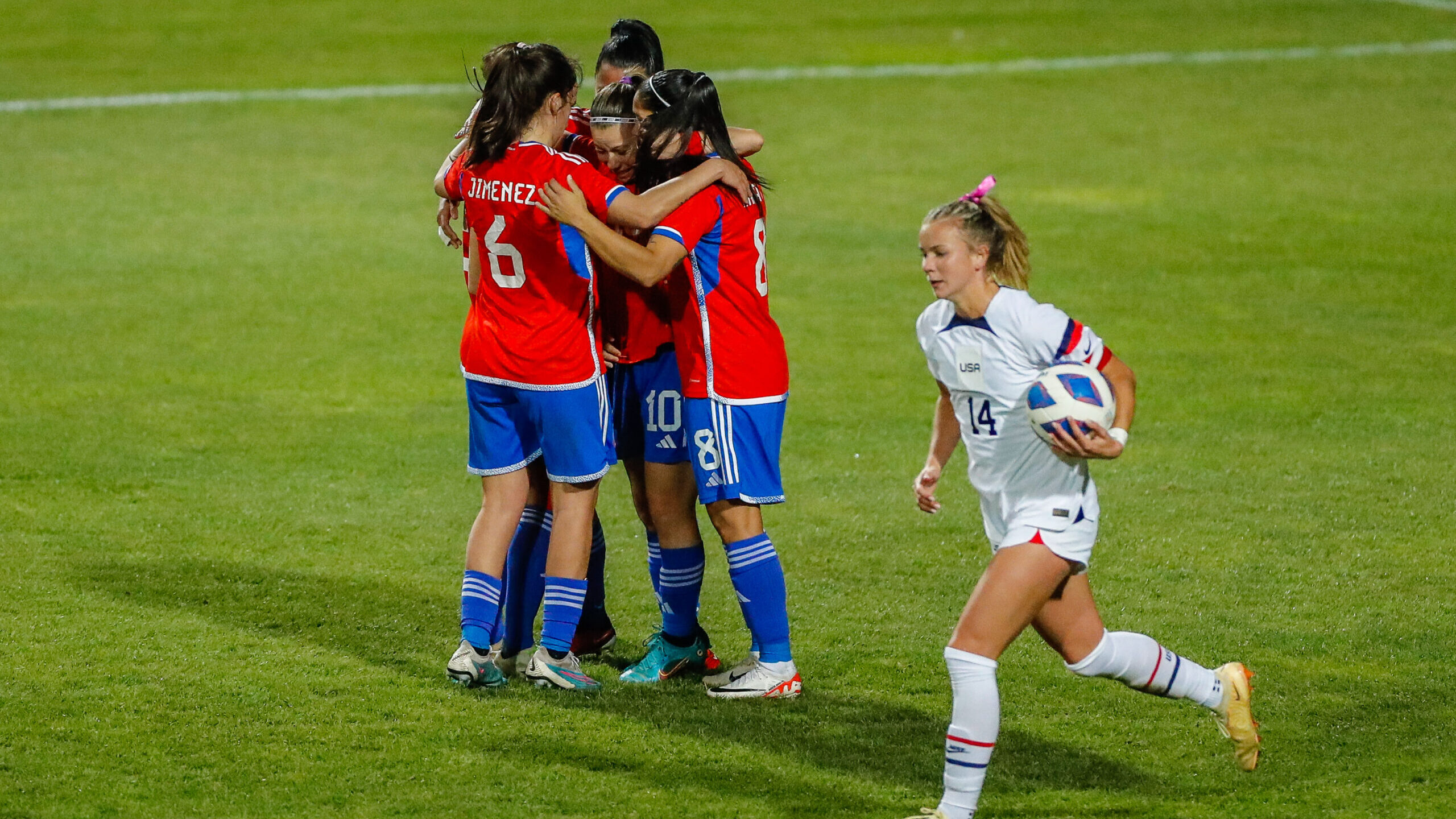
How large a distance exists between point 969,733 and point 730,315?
1.80m

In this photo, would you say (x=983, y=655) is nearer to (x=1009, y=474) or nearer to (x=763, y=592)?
(x=1009, y=474)

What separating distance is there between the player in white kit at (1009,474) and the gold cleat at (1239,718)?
8 centimetres

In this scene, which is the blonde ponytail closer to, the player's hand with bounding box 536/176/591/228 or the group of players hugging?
the group of players hugging

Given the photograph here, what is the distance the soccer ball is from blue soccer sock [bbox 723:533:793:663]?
1.46 m

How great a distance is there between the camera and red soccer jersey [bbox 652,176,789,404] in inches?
231

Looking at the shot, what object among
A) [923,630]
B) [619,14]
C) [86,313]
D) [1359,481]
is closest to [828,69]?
[619,14]

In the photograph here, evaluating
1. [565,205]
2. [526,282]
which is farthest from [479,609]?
[565,205]

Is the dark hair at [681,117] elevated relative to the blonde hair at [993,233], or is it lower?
elevated

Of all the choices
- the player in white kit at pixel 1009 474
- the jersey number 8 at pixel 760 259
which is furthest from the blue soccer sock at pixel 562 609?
the player in white kit at pixel 1009 474

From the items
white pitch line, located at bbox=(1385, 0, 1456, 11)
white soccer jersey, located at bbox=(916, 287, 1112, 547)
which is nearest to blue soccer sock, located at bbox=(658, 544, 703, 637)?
white soccer jersey, located at bbox=(916, 287, 1112, 547)

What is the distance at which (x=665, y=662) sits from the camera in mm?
6355

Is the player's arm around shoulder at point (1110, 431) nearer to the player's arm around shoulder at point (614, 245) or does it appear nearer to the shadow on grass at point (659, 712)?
the shadow on grass at point (659, 712)

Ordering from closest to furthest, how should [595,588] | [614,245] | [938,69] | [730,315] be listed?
[614,245]
[730,315]
[595,588]
[938,69]

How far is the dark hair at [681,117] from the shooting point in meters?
5.75
